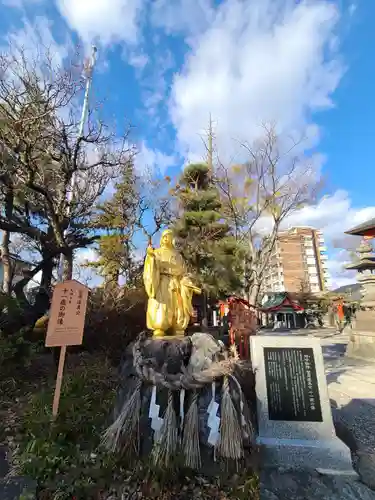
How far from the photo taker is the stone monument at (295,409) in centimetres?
303

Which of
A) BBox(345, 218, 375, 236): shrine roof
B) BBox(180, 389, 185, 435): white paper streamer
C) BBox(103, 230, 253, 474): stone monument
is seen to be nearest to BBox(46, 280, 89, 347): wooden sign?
BBox(103, 230, 253, 474): stone monument

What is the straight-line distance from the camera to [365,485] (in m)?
2.72

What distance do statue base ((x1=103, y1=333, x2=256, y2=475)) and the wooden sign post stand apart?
956mm

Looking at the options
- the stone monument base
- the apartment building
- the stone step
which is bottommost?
the stone monument base

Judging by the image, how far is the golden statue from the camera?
15.1ft

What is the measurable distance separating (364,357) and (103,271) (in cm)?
1231

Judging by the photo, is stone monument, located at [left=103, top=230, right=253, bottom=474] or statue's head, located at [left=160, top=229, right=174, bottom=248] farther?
statue's head, located at [left=160, top=229, right=174, bottom=248]

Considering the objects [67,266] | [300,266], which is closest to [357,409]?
[67,266]

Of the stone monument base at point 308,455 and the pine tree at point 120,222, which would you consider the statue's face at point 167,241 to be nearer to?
the stone monument base at point 308,455

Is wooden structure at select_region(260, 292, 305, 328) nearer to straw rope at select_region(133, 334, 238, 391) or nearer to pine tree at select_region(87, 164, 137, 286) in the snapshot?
pine tree at select_region(87, 164, 137, 286)

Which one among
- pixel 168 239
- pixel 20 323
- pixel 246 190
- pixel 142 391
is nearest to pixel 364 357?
pixel 246 190

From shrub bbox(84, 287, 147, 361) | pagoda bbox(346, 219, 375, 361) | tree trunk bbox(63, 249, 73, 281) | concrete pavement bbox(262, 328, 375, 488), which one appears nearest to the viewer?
concrete pavement bbox(262, 328, 375, 488)

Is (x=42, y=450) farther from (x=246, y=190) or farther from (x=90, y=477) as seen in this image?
(x=246, y=190)

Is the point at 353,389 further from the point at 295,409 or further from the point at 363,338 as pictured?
the point at 363,338
